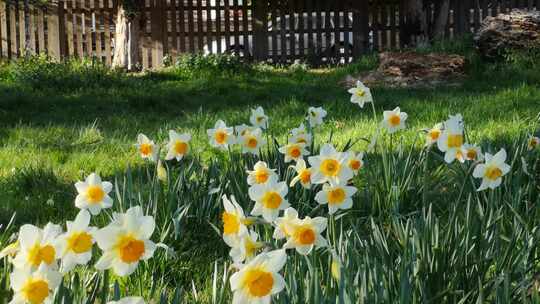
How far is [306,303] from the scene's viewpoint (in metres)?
1.50

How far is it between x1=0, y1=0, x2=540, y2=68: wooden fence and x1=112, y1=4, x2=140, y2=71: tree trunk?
69 centimetres

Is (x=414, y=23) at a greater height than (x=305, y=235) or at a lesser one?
greater

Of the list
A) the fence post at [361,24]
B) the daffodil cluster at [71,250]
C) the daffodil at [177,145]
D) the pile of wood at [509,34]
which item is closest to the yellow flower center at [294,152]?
the daffodil at [177,145]

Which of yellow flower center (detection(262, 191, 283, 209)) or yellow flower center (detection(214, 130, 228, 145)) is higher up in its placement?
yellow flower center (detection(214, 130, 228, 145))

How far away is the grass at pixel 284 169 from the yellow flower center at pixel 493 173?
0.08 m

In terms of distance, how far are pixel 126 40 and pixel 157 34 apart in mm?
1190

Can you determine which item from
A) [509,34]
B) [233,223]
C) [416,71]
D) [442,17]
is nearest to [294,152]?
[233,223]

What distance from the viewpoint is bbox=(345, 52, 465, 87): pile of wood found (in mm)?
8273

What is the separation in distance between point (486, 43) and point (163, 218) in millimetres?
7608

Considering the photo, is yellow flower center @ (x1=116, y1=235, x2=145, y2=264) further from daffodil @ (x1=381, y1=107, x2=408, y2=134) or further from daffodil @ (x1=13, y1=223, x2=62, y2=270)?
daffodil @ (x1=381, y1=107, x2=408, y2=134)

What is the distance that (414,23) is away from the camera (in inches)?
517

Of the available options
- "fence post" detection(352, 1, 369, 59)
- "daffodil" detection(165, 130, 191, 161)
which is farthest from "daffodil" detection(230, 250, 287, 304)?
"fence post" detection(352, 1, 369, 59)

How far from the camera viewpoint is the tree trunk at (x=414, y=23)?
13.1m

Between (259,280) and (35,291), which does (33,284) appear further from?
(259,280)
